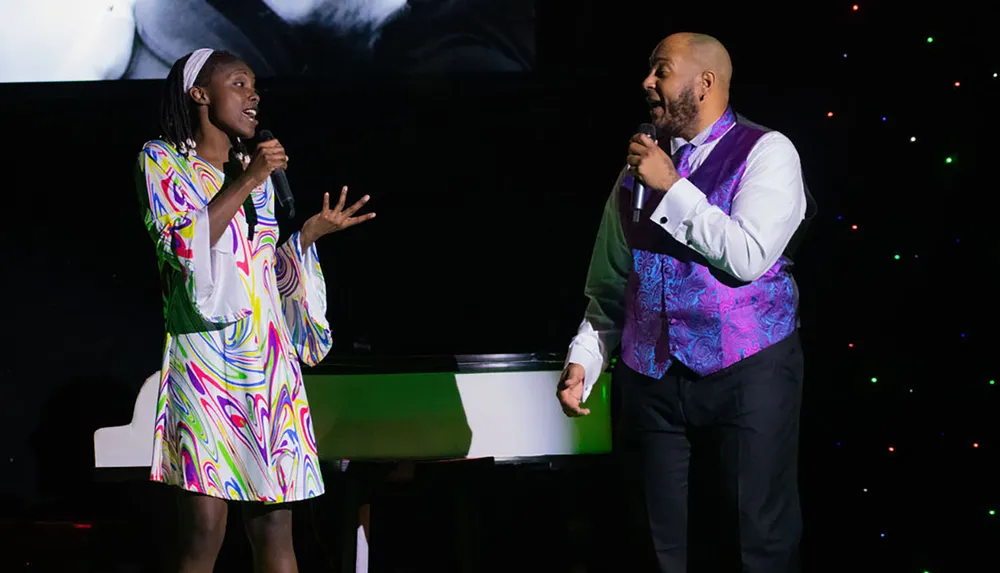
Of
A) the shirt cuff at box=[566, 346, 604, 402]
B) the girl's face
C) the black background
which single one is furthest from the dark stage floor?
the girl's face

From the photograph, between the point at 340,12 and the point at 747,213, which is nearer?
the point at 747,213

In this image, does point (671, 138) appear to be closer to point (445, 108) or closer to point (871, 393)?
point (871, 393)

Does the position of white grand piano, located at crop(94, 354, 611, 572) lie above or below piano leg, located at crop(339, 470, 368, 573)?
above

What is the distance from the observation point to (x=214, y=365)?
1.99 metres

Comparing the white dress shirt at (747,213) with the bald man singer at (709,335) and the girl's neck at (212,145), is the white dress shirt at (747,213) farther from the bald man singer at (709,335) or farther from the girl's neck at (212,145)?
the girl's neck at (212,145)

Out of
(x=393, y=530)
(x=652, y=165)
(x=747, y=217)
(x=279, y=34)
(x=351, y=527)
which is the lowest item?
(x=393, y=530)

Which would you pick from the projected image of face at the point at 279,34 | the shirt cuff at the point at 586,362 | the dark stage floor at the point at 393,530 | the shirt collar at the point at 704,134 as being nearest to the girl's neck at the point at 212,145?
the shirt cuff at the point at 586,362

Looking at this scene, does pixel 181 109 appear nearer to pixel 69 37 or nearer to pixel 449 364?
pixel 449 364

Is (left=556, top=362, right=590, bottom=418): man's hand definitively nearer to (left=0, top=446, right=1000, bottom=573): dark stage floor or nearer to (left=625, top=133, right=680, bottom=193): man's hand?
(left=625, top=133, right=680, bottom=193): man's hand

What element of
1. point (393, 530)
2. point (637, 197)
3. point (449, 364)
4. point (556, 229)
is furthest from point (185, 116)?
point (393, 530)

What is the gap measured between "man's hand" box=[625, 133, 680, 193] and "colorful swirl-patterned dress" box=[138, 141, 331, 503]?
0.81 metres

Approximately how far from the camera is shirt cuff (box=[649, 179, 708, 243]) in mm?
1861

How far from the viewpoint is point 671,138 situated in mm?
2111

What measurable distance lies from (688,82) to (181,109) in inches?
41.1
